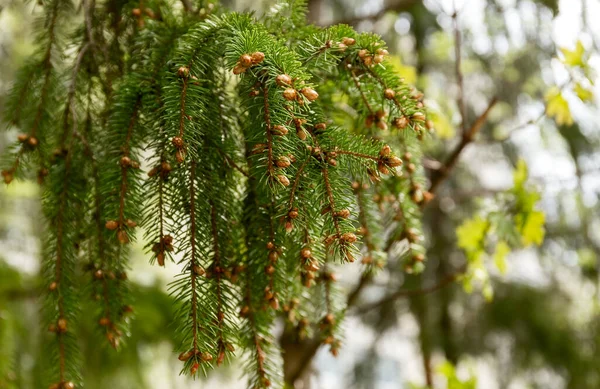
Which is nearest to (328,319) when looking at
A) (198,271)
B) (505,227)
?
(198,271)

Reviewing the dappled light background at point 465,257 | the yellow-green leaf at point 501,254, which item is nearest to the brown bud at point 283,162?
the yellow-green leaf at point 501,254

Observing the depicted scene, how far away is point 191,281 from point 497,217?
36.3 inches

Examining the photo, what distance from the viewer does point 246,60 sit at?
565 millimetres

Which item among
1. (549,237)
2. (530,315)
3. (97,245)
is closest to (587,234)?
(549,237)

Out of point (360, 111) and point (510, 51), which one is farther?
point (510, 51)

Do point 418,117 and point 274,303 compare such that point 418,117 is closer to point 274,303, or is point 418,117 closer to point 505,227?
point 274,303

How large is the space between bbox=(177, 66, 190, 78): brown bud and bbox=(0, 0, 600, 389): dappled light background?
4.62 ft

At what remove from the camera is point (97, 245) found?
0.81 meters

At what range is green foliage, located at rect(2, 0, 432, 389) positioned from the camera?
2.01ft

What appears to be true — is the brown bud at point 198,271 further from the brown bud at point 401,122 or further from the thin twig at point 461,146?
the thin twig at point 461,146

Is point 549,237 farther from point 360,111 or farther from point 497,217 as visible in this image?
point 360,111

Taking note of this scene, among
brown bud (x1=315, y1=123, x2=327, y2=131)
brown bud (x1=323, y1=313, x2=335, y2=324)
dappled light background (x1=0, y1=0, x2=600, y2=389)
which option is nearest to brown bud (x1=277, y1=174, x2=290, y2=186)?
brown bud (x1=315, y1=123, x2=327, y2=131)

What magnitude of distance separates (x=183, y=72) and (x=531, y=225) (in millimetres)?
995

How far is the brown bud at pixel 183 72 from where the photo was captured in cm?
64
